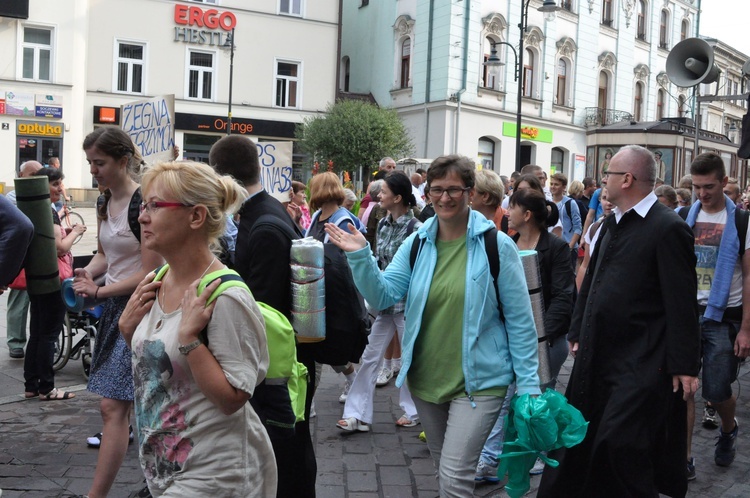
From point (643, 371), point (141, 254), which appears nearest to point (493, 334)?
point (643, 371)

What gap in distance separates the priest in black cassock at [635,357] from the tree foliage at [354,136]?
26564mm

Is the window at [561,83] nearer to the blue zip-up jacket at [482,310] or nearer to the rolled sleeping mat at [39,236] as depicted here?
the rolled sleeping mat at [39,236]

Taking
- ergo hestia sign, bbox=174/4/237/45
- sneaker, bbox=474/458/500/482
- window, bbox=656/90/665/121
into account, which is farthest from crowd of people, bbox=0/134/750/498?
window, bbox=656/90/665/121

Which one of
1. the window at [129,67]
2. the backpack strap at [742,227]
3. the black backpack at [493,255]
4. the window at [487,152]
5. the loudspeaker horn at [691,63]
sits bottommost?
the black backpack at [493,255]

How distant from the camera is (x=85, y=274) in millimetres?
3795

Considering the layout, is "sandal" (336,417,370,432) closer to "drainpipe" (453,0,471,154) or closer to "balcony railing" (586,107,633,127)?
"drainpipe" (453,0,471,154)

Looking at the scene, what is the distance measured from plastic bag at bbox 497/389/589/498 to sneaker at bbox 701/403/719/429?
323 cm

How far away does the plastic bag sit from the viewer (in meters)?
3.15

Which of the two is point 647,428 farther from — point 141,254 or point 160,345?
point 141,254

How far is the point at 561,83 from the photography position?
37031 millimetres

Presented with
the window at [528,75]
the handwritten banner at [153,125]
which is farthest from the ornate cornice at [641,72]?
the handwritten banner at [153,125]

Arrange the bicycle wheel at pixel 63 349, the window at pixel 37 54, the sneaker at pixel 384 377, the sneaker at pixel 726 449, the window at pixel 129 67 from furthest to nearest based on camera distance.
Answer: the window at pixel 129 67 → the window at pixel 37 54 → the sneaker at pixel 384 377 → the bicycle wheel at pixel 63 349 → the sneaker at pixel 726 449

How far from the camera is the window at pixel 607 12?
38553 mm

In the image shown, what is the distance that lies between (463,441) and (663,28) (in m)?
43.7
